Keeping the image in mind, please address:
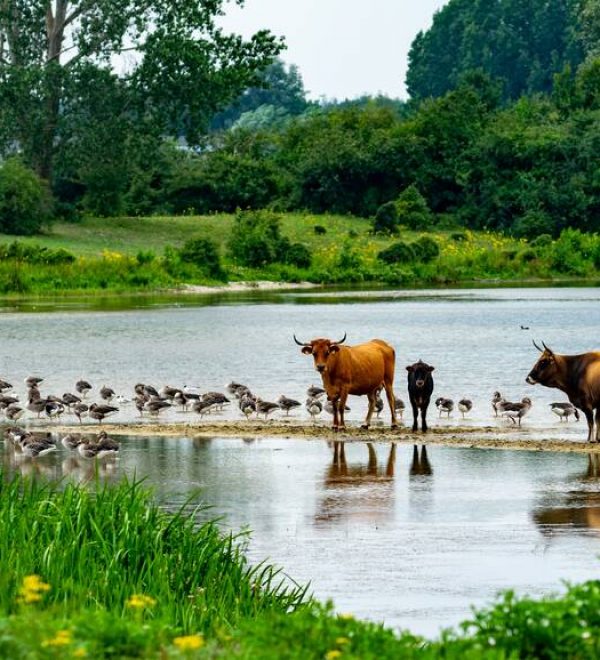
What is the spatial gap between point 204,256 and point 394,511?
48221 mm

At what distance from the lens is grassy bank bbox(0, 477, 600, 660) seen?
8117mm

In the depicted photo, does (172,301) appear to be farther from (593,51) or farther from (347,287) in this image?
(593,51)

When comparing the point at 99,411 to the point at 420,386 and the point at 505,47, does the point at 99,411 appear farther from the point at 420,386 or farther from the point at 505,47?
the point at 505,47

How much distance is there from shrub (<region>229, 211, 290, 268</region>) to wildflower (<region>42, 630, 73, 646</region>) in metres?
58.6

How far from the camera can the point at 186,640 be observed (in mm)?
7695

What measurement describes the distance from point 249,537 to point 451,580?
2.26m

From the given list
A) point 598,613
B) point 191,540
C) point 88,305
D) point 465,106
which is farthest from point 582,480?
point 465,106

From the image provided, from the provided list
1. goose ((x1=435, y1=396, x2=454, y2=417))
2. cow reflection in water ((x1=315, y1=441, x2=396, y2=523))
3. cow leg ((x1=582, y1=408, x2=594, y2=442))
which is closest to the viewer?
cow reflection in water ((x1=315, y1=441, x2=396, y2=523))

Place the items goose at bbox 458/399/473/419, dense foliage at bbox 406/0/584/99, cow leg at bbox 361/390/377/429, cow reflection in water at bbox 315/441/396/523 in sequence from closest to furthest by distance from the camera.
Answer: cow reflection in water at bbox 315/441/396/523, cow leg at bbox 361/390/377/429, goose at bbox 458/399/473/419, dense foliage at bbox 406/0/584/99

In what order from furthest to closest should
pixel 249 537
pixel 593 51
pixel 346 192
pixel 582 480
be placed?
1. pixel 593 51
2. pixel 346 192
3. pixel 582 480
4. pixel 249 537

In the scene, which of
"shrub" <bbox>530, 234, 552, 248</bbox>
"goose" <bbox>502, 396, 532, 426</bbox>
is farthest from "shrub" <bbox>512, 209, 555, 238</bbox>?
"goose" <bbox>502, 396, 532, 426</bbox>

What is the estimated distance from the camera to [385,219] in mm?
74938

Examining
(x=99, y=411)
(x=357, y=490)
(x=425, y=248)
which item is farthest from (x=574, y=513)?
(x=425, y=248)

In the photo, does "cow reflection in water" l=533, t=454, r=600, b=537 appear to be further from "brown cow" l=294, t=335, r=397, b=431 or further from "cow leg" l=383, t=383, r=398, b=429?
"cow leg" l=383, t=383, r=398, b=429
